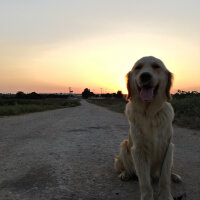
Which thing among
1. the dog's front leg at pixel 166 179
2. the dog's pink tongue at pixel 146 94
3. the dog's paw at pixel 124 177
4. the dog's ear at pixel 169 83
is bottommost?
the dog's paw at pixel 124 177

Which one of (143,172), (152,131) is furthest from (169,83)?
(143,172)

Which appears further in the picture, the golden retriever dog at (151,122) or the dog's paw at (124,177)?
the dog's paw at (124,177)

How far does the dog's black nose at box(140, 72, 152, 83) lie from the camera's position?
2935 mm

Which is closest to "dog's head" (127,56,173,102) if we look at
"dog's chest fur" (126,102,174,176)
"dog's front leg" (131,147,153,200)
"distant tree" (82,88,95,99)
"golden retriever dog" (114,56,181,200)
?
"golden retriever dog" (114,56,181,200)

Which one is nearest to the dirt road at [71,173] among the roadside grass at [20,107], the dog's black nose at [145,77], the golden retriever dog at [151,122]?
the golden retriever dog at [151,122]

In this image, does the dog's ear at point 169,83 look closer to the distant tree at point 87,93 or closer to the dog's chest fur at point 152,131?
the dog's chest fur at point 152,131

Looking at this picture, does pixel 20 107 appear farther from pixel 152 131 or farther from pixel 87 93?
pixel 87 93

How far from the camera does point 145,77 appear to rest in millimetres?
2955

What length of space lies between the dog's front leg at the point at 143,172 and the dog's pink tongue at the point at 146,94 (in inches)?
26.3

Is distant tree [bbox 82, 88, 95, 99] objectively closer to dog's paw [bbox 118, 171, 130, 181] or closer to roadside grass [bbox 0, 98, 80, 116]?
roadside grass [bbox 0, 98, 80, 116]

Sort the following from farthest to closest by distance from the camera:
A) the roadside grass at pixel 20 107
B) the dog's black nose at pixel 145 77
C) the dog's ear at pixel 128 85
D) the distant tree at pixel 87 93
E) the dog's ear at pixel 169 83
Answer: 1. the distant tree at pixel 87 93
2. the roadside grass at pixel 20 107
3. the dog's ear at pixel 128 85
4. the dog's ear at pixel 169 83
5. the dog's black nose at pixel 145 77

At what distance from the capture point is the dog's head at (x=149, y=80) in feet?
9.80

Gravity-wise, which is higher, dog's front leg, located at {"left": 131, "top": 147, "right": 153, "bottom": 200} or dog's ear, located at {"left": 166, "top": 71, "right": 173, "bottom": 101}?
dog's ear, located at {"left": 166, "top": 71, "right": 173, "bottom": 101}

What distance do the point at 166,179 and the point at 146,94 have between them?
43.8 inches
